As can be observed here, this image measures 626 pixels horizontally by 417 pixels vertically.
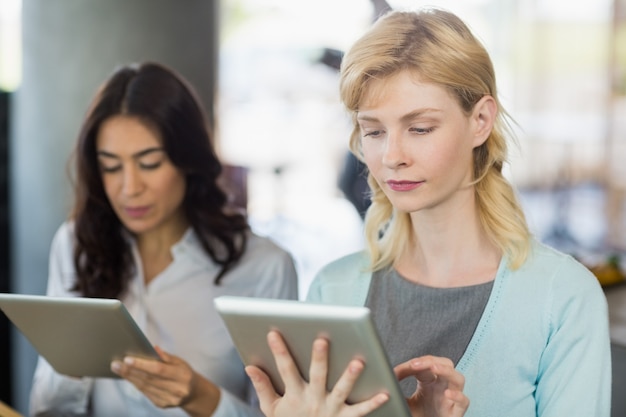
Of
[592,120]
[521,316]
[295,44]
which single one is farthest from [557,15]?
[521,316]

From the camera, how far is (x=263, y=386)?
1.42 m

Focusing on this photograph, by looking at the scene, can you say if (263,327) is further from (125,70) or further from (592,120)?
(592,120)

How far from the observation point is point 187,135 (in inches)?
90.2

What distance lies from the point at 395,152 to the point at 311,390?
1.42 feet

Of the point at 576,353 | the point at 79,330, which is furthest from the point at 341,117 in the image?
the point at 576,353

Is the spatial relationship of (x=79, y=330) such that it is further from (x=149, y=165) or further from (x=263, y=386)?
(x=149, y=165)

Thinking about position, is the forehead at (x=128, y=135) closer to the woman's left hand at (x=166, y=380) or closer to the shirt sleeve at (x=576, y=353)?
the woman's left hand at (x=166, y=380)

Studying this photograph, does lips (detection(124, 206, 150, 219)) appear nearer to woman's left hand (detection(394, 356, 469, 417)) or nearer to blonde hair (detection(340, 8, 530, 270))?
blonde hair (detection(340, 8, 530, 270))

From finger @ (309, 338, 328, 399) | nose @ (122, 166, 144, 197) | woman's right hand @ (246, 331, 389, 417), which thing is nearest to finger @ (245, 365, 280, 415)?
woman's right hand @ (246, 331, 389, 417)

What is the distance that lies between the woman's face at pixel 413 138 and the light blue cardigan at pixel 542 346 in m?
0.23

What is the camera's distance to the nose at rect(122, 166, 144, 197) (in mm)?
2174

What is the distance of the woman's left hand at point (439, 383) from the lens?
1403 mm

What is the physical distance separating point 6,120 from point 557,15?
541 cm

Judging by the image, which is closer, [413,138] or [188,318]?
[413,138]
